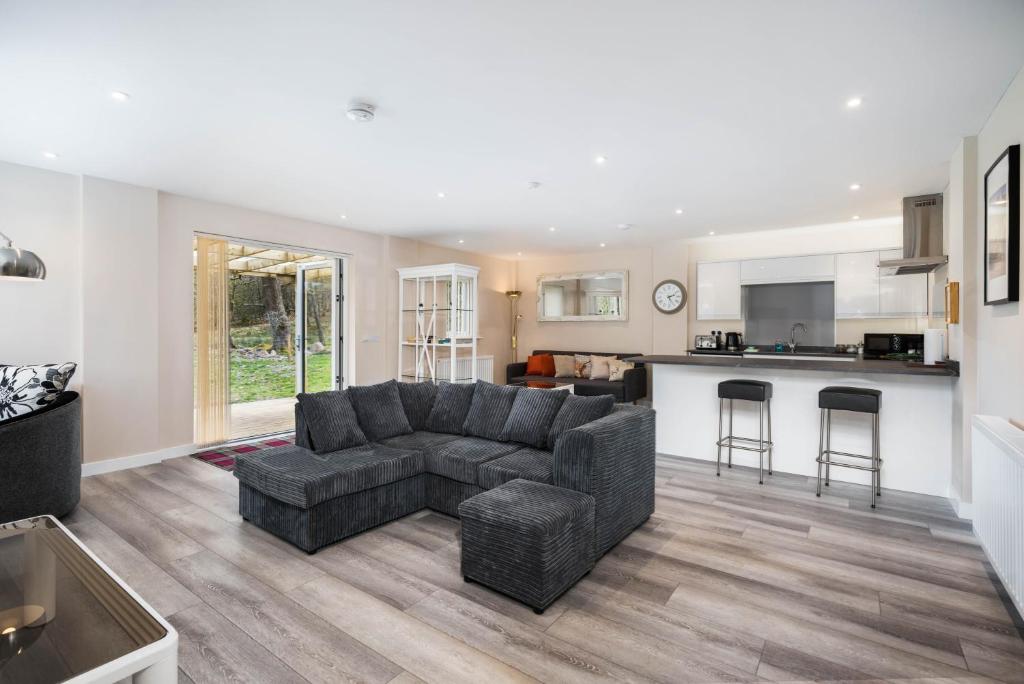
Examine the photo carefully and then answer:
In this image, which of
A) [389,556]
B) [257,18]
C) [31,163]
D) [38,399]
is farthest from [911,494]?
[31,163]

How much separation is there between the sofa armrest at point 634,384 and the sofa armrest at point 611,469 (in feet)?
11.3

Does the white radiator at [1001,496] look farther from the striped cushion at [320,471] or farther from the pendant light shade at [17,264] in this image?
the pendant light shade at [17,264]

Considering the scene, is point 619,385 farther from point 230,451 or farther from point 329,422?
point 230,451

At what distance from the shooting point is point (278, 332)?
711 centimetres

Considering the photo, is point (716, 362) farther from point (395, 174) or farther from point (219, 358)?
point (219, 358)

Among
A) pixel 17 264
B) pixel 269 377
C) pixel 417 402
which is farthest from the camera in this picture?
pixel 269 377

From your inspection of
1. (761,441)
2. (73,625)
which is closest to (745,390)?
(761,441)

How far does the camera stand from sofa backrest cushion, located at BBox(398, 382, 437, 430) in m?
3.95

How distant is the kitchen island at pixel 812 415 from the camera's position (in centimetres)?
360

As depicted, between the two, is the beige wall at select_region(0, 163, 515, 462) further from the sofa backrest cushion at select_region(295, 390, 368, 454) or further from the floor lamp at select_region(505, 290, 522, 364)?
the floor lamp at select_region(505, 290, 522, 364)

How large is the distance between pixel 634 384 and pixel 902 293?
317 cm

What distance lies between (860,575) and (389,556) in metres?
2.45

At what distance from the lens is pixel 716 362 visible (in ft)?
14.1

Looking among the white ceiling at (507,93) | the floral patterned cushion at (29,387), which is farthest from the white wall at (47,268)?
the floral patterned cushion at (29,387)
